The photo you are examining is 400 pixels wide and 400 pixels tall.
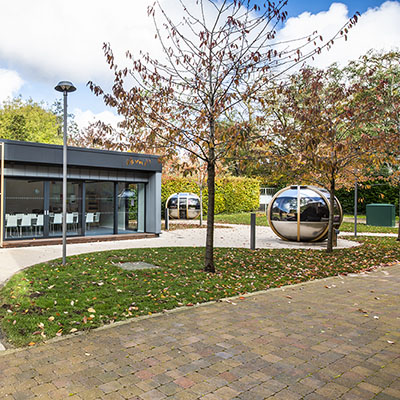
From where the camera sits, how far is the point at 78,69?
2269cm

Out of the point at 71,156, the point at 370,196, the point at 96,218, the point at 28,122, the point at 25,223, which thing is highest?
the point at 28,122

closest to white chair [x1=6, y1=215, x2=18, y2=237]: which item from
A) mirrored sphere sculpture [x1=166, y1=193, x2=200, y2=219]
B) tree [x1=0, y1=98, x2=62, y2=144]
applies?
mirrored sphere sculpture [x1=166, y1=193, x2=200, y2=219]

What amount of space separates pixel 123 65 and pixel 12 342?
585 cm

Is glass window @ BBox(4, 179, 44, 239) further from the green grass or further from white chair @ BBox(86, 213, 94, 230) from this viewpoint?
the green grass

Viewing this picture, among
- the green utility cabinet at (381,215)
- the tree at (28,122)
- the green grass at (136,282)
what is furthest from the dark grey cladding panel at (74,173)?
the tree at (28,122)

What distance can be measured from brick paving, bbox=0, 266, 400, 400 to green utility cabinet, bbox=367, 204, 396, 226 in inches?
660

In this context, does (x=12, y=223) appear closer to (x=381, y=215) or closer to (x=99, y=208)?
(x=99, y=208)

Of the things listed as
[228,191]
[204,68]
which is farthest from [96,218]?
[228,191]

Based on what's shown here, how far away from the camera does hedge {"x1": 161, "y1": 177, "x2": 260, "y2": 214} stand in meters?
25.4

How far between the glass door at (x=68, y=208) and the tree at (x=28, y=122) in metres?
24.8

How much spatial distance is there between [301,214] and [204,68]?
705cm

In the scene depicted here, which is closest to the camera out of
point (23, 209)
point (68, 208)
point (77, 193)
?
point (23, 209)

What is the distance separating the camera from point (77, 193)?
1393 cm

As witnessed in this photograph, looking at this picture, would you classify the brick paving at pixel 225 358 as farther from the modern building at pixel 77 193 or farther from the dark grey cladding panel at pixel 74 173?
the dark grey cladding panel at pixel 74 173
